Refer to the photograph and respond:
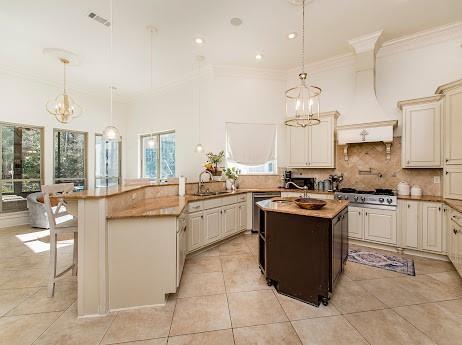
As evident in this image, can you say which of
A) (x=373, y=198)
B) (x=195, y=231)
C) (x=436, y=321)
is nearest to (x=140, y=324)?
(x=195, y=231)

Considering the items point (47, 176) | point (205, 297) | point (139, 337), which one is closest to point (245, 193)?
point (205, 297)

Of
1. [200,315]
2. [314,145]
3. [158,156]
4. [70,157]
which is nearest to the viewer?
[200,315]

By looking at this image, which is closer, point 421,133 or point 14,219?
point 421,133

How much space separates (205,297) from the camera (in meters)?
2.32

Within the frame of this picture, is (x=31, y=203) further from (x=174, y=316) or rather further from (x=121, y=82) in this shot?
(x=174, y=316)

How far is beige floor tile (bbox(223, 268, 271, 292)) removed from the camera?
8.20 feet

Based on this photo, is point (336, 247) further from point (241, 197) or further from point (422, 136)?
point (422, 136)

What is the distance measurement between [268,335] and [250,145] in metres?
3.85

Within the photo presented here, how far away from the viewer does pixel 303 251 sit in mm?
2211

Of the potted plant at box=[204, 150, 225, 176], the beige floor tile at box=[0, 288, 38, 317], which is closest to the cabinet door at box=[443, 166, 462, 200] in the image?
the potted plant at box=[204, 150, 225, 176]

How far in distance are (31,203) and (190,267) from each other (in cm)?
434

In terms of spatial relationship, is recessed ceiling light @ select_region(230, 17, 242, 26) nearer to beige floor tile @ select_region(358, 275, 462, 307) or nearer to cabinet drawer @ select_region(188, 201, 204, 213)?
cabinet drawer @ select_region(188, 201, 204, 213)

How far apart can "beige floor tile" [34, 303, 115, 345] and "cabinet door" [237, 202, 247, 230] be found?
2.65 meters

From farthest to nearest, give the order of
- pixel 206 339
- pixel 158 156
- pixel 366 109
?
pixel 158 156 → pixel 366 109 → pixel 206 339
